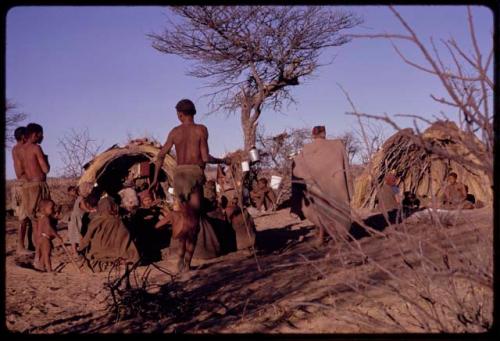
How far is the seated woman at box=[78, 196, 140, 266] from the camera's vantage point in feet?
22.4

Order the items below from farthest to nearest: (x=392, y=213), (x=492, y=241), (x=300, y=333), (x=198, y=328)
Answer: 1. (x=392, y=213)
2. (x=198, y=328)
3. (x=300, y=333)
4. (x=492, y=241)

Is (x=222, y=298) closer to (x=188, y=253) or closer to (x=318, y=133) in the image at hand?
(x=188, y=253)

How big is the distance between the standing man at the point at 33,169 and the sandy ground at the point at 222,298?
89 centimetres

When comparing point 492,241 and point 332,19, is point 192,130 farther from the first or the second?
point 332,19

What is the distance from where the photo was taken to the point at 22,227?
793 cm

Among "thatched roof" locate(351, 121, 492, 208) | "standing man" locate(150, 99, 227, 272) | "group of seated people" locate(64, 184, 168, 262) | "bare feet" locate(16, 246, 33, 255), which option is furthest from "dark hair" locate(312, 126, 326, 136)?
"bare feet" locate(16, 246, 33, 255)

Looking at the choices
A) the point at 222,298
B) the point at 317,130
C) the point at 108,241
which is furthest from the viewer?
the point at 317,130

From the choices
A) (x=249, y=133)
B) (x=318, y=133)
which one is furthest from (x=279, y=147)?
(x=318, y=133)

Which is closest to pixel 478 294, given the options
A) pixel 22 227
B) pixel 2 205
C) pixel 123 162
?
pixel 2 205

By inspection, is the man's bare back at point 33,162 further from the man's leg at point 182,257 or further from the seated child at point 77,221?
the man's leg at point 182,257

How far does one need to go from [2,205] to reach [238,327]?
1755mm

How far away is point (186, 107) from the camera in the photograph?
669 cm

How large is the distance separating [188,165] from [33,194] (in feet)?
6.87

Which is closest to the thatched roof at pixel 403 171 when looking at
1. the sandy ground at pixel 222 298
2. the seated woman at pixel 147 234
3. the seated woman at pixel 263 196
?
the seated woman at pixel 263 196
